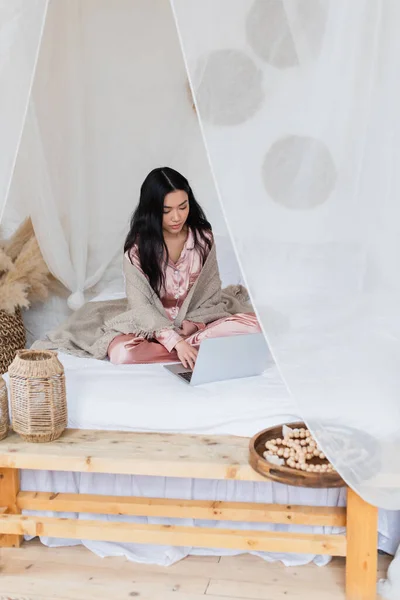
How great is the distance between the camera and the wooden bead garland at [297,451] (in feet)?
5.92

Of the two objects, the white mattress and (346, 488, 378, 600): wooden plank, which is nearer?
(346, 488, 378, 600): wooden plank

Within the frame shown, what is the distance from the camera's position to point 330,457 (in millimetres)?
1716

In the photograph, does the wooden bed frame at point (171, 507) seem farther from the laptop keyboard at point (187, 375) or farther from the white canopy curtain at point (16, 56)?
the white canopy curtain at point (16, 56)

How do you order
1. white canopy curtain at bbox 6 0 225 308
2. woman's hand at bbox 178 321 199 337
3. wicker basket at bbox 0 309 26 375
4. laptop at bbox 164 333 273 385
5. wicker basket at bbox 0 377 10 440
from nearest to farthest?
wicker basket at bbox 0 377 10 440 < laptop at bbox 164 333 273 385 < woman's hand at bbox 178 321 199 337 < wicker basket at bbox 0 309 26 375 < white canopy curtain at bbox 6 0 225 308

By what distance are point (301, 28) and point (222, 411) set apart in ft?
3.16

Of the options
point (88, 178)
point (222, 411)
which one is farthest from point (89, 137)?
point (222, 411)

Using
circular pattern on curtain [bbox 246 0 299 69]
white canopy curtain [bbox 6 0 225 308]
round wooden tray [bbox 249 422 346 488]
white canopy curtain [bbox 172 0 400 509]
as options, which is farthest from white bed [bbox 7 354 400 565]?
white canopy curtain [bbox 6 0 225 308]

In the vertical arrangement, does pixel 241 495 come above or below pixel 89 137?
below

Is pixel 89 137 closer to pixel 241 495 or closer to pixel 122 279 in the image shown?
pixel 122 279

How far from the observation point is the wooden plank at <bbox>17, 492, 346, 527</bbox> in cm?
190

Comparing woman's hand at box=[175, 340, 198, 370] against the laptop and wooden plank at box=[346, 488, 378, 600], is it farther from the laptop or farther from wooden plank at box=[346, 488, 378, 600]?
wooden plank at box=[346, 488, 378, 600]

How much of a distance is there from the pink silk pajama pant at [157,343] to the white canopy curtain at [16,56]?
841mm

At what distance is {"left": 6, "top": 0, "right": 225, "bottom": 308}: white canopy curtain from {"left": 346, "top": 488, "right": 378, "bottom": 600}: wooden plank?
5.22 feet

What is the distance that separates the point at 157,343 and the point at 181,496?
57cm
